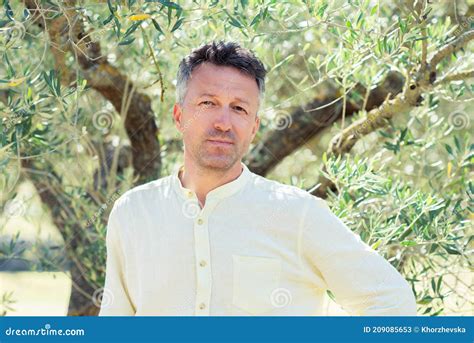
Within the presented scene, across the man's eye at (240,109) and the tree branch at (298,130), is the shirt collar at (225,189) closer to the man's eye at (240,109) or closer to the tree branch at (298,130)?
the man's eye at (240,109)

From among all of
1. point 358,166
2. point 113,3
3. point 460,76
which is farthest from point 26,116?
point 460,76

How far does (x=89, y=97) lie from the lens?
14.1 feet

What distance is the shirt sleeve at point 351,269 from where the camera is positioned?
2174mm

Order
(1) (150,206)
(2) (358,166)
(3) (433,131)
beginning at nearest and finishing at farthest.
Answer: (1) (150,206) < (2) (358,166) < (3) (433,131)

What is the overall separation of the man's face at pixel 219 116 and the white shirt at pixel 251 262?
10 centimetres

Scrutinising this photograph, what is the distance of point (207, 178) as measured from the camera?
Answer: 7.82 feet

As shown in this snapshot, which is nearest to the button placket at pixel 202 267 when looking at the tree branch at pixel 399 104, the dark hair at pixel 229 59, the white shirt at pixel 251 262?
the white shirt at pixel 251 262

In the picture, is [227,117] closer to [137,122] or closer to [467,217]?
[467,217]

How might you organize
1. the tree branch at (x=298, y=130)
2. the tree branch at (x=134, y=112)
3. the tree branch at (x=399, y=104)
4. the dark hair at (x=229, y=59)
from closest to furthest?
1. the dark hair at (x=229, y=59)
2. the tree branch at (x=399, y=104)
3. the tree branch at (x=134, y=112)
4. the tree branch at (x=298, y=130)

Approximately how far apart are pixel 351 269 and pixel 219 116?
56 centimetres
